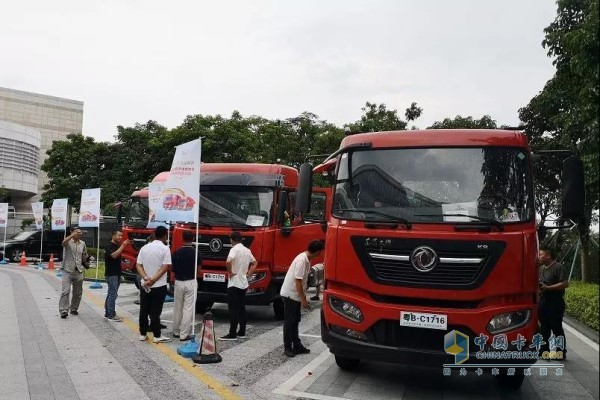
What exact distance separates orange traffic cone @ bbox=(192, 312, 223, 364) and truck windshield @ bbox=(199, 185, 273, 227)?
116 inches

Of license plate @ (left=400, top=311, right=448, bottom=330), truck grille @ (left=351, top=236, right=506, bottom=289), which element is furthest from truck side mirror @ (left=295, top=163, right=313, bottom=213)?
license plate @ (left=400, top=311, right=448, bottom=330)

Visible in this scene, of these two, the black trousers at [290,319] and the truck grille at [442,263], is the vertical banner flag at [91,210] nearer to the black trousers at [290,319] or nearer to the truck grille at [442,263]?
the black trousers at [290,319]

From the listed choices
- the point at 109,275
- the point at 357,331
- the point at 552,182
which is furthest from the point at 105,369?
the point at 552,182

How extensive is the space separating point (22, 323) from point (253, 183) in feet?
15.8

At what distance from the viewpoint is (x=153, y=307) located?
25.8 ft

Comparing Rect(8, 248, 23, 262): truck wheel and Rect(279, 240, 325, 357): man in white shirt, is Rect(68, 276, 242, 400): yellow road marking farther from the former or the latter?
Rect(8, 248, 23, 262): truck wheel

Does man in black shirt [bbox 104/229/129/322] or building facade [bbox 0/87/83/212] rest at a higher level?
building facade [bbox 0/87/83/212]

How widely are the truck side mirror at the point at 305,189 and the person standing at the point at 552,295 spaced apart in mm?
3542

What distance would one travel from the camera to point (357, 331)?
5.37 m

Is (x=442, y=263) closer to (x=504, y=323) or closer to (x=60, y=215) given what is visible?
(x=504, y=323)

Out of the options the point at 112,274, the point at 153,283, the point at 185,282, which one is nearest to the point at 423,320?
the point at 185,282

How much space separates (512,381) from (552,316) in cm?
191

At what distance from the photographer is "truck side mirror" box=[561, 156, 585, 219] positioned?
504 cm

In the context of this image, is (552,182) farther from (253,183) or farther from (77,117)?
(77,117)
